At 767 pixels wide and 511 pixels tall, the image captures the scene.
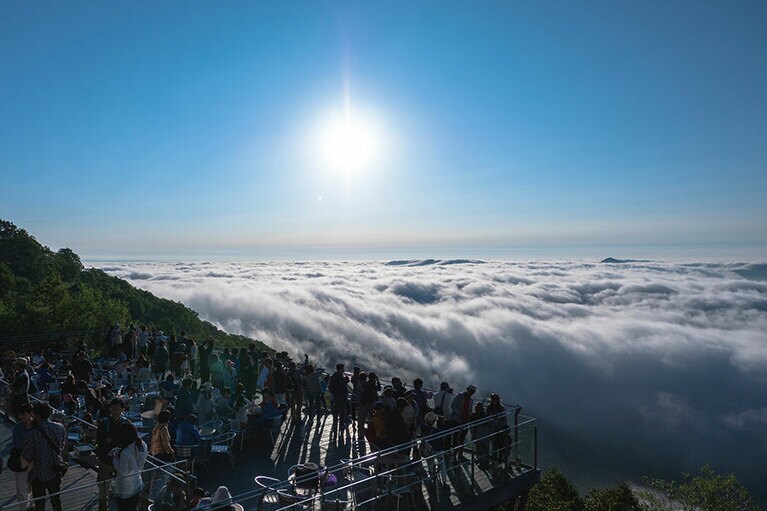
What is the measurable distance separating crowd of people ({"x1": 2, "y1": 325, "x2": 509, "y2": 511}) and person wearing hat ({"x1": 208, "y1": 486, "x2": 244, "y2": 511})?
551mm

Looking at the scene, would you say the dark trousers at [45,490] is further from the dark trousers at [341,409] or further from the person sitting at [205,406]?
the dark trousers at [341,409]

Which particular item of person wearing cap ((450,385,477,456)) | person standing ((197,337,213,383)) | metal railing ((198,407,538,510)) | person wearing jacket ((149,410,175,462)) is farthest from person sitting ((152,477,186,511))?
person standing ((197,337,213,383))

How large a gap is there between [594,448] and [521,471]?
9389 cm

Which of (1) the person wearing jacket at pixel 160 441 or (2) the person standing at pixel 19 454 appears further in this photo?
(1) the person wearing jacket at pixel 160 441

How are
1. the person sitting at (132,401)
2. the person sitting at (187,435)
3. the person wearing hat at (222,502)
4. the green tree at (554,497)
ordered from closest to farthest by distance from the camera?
the person wearing hat at (222,502) → the person sitting at (187,435) → the person sitting at (132,401) → the green tree at (554,497)

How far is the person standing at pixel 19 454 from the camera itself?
19.3 ft

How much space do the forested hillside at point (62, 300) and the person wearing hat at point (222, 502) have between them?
61.9ft

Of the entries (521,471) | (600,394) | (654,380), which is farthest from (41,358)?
(654,380)

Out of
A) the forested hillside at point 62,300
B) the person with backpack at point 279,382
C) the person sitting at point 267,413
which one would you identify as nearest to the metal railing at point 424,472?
the person sitting at point 267,413

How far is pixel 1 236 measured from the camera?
158ft

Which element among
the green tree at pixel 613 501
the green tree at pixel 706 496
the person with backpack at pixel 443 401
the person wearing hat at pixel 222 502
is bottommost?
the green tree at pixel 706 496

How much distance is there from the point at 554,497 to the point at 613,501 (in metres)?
3.04

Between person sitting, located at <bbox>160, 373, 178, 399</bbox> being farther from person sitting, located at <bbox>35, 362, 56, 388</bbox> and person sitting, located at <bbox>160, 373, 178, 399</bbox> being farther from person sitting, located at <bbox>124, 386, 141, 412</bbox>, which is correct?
person sitting, located at <bbox>35, 362, 56, 388</bbox>

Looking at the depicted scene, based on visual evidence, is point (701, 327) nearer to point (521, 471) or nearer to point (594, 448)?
point (594, 448)
